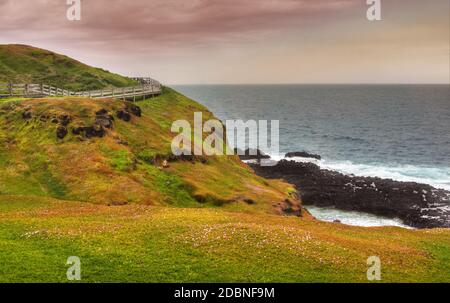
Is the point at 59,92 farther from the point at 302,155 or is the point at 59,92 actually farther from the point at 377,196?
the point at 302,155

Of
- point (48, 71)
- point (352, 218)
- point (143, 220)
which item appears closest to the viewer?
point (143, 220)

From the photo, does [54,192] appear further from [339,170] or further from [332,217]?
[339,170]

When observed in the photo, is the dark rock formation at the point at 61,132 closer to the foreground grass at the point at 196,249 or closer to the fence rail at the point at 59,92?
the foreground grass at the point at 196,249

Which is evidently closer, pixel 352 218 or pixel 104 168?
pixel 104 168

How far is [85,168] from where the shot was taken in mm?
45562

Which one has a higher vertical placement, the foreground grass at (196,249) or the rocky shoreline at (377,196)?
the foreground grass at (196,249)

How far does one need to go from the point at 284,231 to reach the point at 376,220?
4260 cm

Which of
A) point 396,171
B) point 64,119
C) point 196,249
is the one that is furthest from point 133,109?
point 396,171

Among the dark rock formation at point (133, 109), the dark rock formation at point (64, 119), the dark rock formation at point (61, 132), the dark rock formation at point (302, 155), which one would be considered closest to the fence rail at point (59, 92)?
the dark rock formation at point (133, 109)

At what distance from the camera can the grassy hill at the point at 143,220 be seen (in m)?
24.5

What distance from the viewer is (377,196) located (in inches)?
3019

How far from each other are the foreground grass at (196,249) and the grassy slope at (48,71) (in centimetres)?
6932

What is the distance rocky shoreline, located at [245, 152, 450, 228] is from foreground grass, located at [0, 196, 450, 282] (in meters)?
36.0
